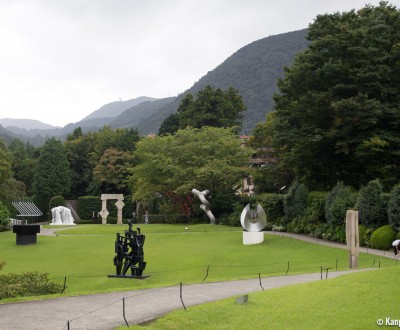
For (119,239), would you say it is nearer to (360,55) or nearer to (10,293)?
(10,293)

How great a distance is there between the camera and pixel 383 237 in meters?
30.3

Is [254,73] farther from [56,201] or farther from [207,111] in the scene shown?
[56,201]

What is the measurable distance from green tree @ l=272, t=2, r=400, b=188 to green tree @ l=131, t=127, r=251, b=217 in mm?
11500

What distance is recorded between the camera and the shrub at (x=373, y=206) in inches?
1252

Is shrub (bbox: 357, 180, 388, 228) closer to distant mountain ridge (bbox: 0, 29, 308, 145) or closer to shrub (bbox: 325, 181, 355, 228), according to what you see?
shrub (bbox: 325, 181, 355, 228)

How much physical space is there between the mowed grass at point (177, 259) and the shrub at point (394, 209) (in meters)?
3.36

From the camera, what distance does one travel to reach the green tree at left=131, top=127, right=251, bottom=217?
52594mm

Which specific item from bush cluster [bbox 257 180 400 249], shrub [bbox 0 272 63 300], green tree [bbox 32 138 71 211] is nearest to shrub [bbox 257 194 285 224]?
bush cluster [bbox 257 180 400 249]

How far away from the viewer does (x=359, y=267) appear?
951 inches

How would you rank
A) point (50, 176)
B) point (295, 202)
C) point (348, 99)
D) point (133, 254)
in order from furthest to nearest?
point (50, 176) → point (295, 202) → point (348, 99) → point (133, 254)

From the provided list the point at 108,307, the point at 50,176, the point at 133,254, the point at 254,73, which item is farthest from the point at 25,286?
the point at 254,73

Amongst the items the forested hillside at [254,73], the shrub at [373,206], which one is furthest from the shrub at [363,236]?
→ the forested hillside at [254,73]

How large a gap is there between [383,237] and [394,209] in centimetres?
176

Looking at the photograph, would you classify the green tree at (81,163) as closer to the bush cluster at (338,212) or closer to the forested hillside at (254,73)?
the bush cluster at (338,212)
